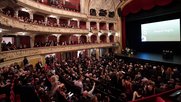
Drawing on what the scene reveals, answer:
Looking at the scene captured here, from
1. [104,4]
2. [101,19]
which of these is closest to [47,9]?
[101,19]

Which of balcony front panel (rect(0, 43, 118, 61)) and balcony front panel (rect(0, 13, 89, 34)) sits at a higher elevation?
balcony front panel (rect(0, 13, 89, 34))

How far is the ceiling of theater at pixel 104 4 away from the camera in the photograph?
27911 mm

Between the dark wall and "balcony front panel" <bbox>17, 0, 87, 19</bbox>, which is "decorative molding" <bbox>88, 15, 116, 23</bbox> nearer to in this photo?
"balcony front panel" <bbox>17, 0, 87, 19</bbox>

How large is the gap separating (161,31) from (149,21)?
2.76 meters

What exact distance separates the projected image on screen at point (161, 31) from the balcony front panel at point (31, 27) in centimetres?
822

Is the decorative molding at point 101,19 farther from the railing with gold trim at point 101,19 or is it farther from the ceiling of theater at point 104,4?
the ceiling of theater at point 104,4

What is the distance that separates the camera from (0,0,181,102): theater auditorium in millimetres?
A: 6957

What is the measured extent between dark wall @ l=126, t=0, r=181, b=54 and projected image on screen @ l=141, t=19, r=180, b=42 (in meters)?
0.57

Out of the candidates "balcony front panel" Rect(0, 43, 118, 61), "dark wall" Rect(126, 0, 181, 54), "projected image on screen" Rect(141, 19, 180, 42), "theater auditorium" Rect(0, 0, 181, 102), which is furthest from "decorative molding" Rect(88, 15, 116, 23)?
"projected image on screen" Rect(141, 19, 180, 42)

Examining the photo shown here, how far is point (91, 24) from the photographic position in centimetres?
2941

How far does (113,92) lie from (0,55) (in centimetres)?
797

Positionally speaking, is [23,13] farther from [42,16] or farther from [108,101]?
[108,101]

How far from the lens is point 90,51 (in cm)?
2830

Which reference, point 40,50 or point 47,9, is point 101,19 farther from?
point 40,50
